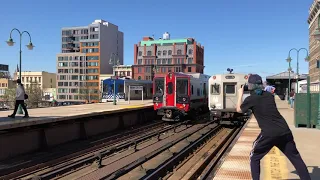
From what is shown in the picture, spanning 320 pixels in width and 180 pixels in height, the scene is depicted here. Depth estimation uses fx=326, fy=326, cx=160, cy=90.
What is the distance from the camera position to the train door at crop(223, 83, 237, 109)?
1897 cm

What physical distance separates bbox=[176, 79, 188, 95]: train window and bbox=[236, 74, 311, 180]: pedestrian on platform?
639 inches

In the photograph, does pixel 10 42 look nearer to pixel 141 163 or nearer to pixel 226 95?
pixel 226 95

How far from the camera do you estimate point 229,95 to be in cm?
1908

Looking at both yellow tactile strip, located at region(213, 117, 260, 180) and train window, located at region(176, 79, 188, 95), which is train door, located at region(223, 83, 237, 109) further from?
yellow tactile strip, located at region(213, 117, 260, 180)

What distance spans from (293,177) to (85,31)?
14109 centimetres

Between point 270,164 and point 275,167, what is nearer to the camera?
point 275,167

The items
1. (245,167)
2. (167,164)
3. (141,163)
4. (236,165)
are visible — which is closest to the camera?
(245,167)

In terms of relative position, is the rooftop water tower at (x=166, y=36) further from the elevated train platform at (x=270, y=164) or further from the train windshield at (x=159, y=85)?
the elevated train platform at (x=270, y=164)

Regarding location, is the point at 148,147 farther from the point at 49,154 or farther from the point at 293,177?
the point at 293,177

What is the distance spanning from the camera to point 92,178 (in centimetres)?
895

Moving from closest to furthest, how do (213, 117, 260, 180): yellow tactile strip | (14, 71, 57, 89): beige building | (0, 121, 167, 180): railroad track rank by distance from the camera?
1. (213, 117, 260, 180): yellow tactile strip
2. (0, 121, 167, 180): railroad track
3. (14, 71, 57, 89): beige building

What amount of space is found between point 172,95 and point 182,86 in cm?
92

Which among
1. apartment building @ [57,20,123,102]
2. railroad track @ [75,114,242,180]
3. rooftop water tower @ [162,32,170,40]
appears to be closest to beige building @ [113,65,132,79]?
apartment building @ [57,20,123,102]

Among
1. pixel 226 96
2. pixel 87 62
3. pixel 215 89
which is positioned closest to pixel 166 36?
pixel 87 62
